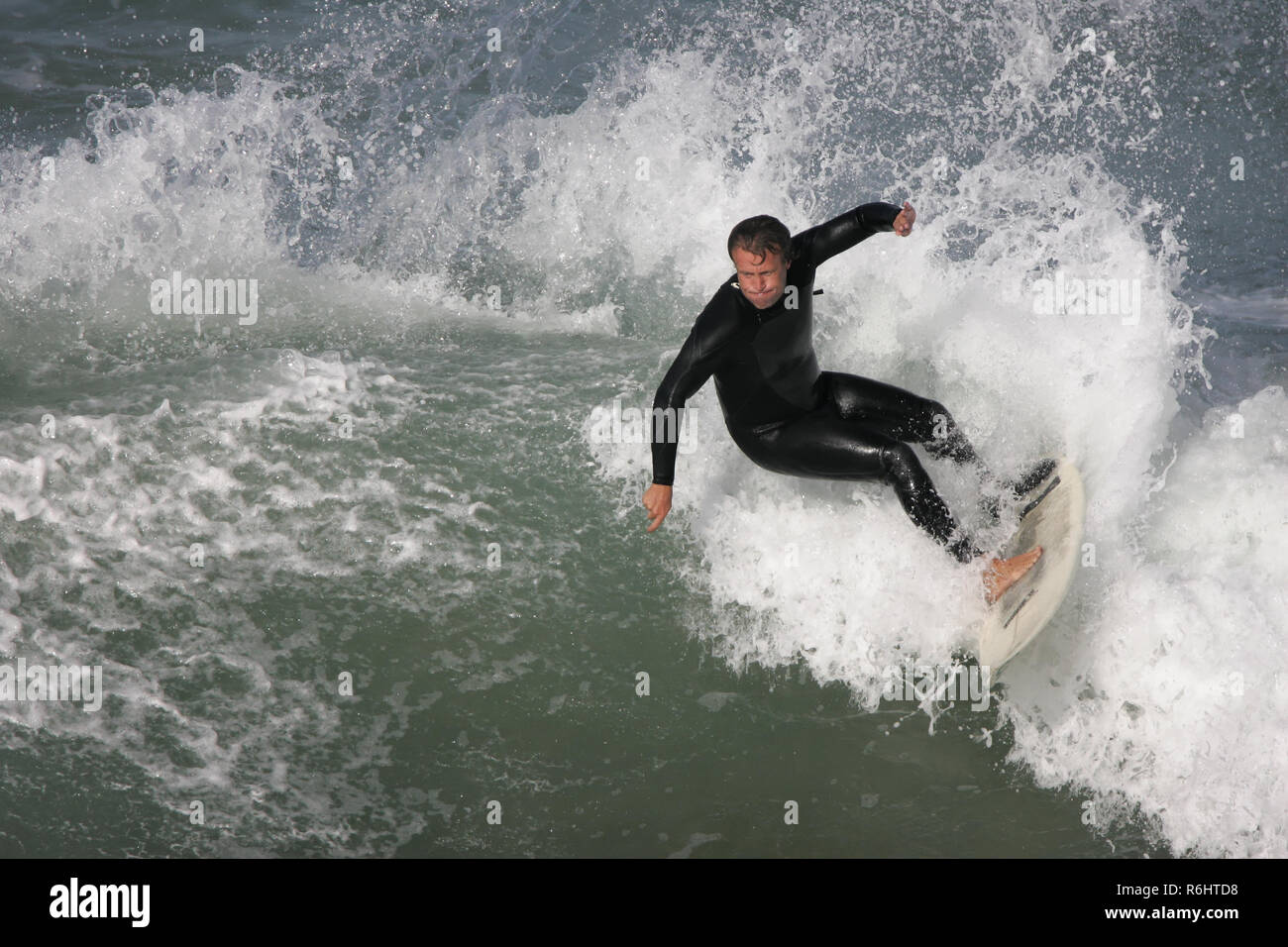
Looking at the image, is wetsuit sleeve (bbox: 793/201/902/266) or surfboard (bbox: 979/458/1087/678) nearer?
wetsuit sleeve (bbox: 793/201/902/266)

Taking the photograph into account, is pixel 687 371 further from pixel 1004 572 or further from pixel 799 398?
pixel 1004 572

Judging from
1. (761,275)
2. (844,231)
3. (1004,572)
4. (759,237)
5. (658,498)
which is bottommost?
(1004,572)

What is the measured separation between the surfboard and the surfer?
0.07 meters

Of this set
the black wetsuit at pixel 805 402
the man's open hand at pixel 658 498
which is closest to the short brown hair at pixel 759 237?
the black wetsuit at pixel 805 402

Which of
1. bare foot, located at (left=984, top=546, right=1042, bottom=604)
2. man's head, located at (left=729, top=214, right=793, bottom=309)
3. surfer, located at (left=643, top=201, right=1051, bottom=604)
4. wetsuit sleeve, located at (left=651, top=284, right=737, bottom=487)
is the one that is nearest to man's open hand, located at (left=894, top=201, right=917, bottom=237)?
surfer, located at (left=643, top=201, right=1051, bottom=604)

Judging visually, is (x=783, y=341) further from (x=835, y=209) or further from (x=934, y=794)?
(x=835, y=209)

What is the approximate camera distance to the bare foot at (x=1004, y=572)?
15.0ft

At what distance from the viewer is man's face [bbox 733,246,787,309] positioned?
3.85m

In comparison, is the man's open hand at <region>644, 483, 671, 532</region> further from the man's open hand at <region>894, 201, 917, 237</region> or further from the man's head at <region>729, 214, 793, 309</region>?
the man's open hand at <region>894, 201, 917, 237</region>

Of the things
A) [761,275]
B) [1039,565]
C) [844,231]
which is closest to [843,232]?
[844,231]

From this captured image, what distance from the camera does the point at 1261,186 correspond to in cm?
852

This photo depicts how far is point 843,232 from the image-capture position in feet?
13.8

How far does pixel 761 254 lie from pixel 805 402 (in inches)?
34.8

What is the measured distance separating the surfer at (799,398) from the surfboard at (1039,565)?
73 mm
